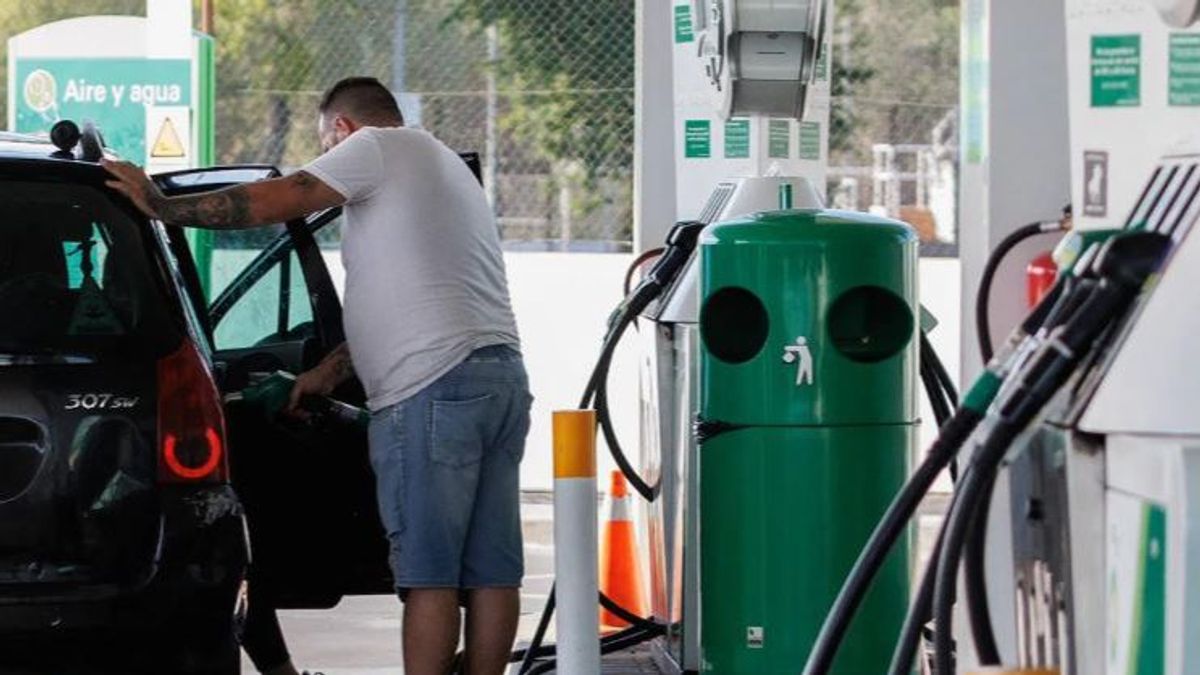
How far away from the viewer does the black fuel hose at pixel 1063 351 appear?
9.39 feet

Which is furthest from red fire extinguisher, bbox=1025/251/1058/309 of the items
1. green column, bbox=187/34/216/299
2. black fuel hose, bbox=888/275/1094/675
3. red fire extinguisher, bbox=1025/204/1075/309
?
green column, bbox=187/34/216/299

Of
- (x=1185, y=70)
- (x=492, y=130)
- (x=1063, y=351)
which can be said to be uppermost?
(x=492, y=130)

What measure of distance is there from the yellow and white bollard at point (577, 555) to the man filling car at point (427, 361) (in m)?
0.48

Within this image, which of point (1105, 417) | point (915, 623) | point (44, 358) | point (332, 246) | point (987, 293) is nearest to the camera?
point (1105, 417)

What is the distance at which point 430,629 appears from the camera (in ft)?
20.1

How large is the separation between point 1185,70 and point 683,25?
6802mm

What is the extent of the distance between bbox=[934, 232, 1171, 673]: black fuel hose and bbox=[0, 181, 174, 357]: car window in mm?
2790

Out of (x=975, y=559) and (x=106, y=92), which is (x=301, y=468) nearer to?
(x=975, y=559)

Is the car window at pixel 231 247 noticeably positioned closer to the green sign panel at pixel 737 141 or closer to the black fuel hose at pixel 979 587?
the green sign panel at pixel 737 141

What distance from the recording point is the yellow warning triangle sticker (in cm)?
1398

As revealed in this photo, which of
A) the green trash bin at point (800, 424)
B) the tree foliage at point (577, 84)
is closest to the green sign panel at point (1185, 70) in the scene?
the green trash bin at point (800, 424)

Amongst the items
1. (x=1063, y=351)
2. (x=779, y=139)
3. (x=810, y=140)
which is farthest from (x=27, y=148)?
(x=810, y=140)

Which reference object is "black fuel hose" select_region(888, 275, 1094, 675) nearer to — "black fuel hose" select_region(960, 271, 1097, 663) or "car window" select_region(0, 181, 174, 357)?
"black fuel hose" select_region(960, 271, 1097, 663)

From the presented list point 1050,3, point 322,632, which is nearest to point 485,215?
point 1050,3
